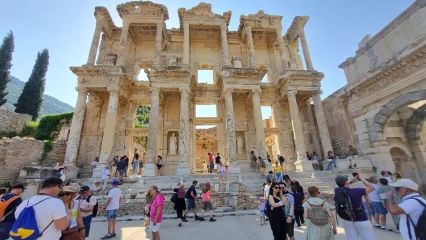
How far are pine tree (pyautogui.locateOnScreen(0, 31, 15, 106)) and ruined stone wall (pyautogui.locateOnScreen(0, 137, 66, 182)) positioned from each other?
12104 mm

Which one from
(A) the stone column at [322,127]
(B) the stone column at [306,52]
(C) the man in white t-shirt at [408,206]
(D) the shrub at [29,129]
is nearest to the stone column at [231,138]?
(A) the stone column at [322,127]

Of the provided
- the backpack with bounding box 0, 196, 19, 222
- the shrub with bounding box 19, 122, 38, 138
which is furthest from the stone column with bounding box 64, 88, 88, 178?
the backpack with bounding box 0, 196, 19, 222

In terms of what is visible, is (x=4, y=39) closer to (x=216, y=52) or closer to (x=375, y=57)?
(x=216, y=52)

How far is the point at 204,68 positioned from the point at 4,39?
24.9 meters

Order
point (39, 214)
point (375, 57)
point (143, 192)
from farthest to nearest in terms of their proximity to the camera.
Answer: point (143, 192) → point (375, 57) → point (39, 214)

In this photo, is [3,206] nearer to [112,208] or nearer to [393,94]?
[112,208]

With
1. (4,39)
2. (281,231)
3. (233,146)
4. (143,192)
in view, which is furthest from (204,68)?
(4,39)

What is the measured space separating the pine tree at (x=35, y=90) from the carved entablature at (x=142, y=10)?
1537cm

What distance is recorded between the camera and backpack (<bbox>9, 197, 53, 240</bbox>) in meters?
2.07

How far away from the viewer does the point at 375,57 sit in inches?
359

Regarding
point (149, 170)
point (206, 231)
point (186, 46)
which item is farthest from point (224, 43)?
point (206, 231)

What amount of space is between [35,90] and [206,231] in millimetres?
28226

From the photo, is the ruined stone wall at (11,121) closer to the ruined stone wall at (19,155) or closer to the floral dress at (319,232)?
the ruined stone wall at (19,155)

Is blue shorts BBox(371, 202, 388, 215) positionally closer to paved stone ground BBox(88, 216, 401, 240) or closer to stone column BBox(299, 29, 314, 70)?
paved stone ground BBox(88, 216, 401, 240)
